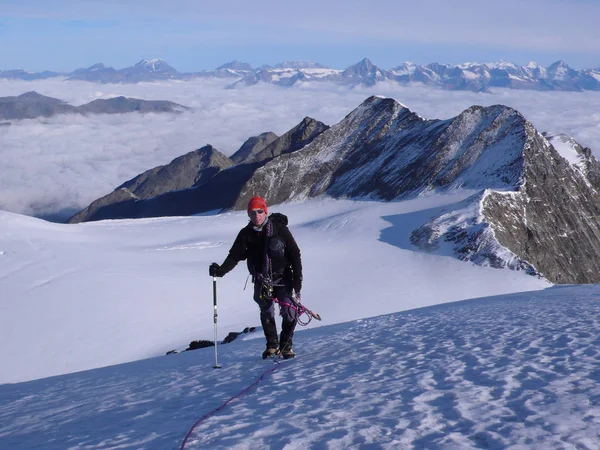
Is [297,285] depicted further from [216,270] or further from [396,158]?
[396,158]

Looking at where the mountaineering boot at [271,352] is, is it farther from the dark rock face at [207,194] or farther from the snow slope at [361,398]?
the dark rock face at [207,194]

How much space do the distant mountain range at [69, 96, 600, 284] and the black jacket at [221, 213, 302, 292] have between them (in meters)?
32.8

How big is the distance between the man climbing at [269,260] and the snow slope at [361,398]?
46.1 inches

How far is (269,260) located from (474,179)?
49.8 meters

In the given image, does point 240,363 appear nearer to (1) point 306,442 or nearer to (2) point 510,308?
(1) point 306,442

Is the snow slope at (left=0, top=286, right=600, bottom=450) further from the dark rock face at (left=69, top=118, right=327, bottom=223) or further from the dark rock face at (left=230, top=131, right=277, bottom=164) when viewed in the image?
the dark rock face at (left=230, top=131, right=277, bottom=164)

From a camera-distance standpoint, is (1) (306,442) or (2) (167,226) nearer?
(1) (306,442)

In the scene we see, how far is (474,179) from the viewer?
5662cm

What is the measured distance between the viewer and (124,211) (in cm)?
12556

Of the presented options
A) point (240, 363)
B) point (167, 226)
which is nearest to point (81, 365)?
point (240, 363)

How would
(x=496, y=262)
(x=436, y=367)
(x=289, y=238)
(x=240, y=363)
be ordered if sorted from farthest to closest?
1. (x=496, y=262)
2. (x=240, y=363)
3. (x=289, y=238)
4. (x=436, y=367)

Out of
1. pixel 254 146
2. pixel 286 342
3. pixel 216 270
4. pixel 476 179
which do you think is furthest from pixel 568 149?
pixel 254 146

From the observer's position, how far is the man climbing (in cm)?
1038

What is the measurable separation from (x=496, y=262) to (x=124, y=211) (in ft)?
331
